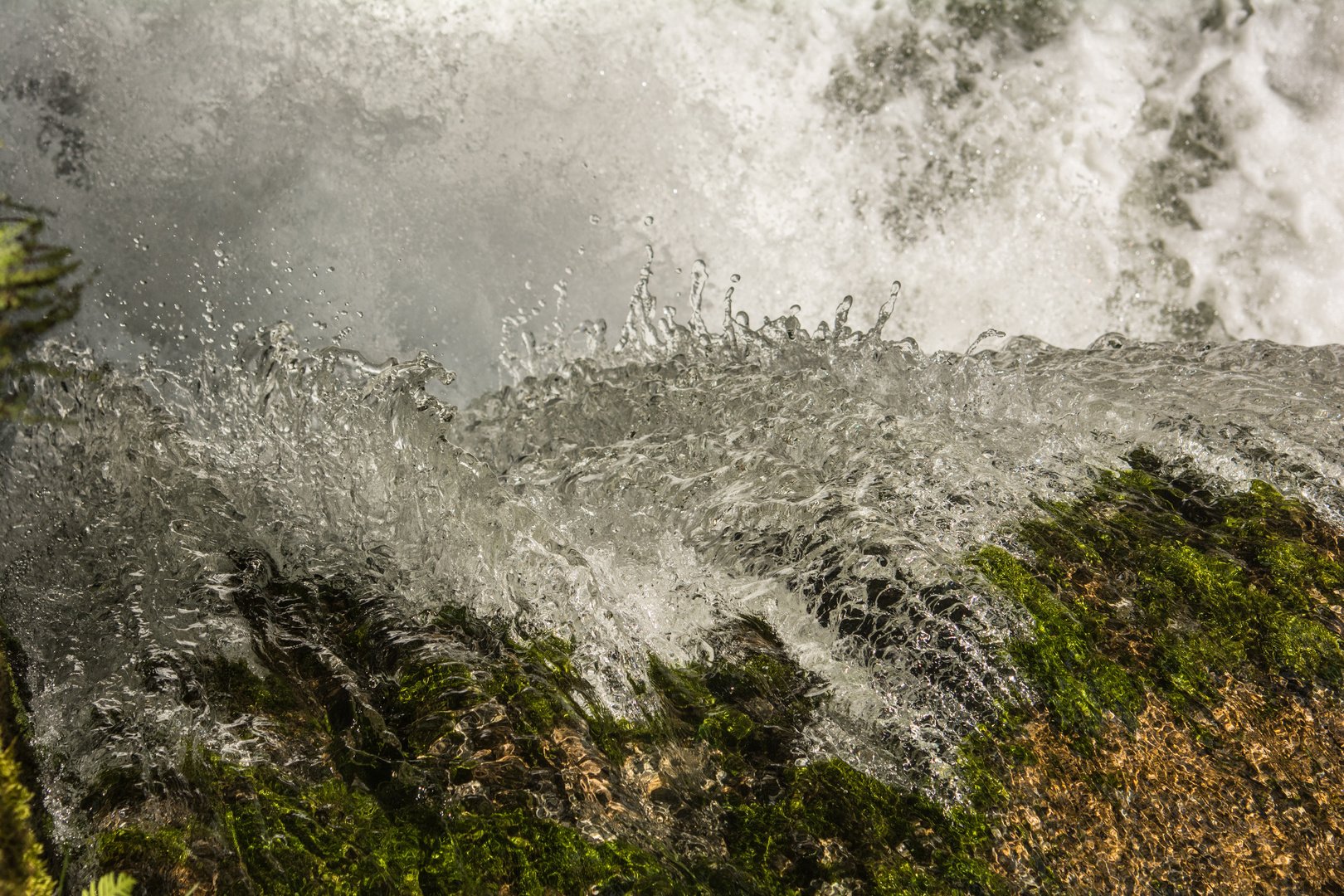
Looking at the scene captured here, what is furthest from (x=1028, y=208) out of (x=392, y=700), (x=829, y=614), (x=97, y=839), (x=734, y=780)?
(x=97, y=839)

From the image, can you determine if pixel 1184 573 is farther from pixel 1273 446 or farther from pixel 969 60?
pixel 969 60

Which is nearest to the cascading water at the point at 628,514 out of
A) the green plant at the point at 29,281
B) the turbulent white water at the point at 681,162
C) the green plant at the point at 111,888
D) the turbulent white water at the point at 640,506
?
the turbulent white water at the point at 640,506

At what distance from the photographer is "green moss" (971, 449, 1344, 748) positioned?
1.25 meters

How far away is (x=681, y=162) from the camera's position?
2.75 metres

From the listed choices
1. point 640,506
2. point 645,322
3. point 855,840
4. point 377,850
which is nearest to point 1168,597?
point 855,840

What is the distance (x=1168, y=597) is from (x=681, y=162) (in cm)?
201

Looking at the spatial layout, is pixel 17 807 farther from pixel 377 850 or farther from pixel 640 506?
pixel 640 506

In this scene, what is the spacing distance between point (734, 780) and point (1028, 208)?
7.80 feet

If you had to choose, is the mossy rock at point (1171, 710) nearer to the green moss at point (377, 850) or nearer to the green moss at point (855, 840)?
the green moss at point (855, 840)

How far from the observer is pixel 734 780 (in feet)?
4.22

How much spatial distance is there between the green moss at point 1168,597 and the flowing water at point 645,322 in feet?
0.22

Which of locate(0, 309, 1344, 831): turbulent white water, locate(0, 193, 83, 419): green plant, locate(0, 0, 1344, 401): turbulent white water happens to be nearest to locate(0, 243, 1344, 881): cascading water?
locate(0, 309, 1344, 831): turbulent white water

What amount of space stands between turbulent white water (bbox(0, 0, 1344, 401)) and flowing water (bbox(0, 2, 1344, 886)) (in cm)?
1

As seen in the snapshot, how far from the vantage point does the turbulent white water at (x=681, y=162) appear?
254 cm
